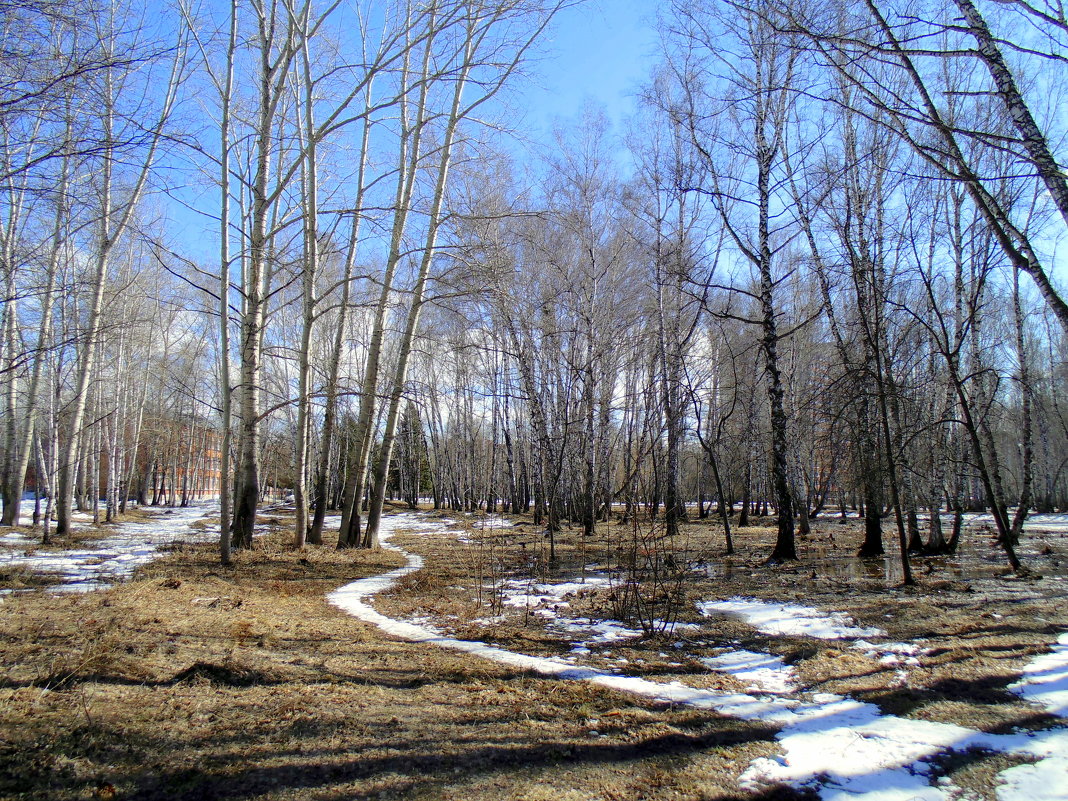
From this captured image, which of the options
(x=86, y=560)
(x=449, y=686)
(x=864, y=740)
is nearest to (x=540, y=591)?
(x=449, y=686)

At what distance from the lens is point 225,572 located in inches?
332

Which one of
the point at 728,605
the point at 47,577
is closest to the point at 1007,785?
the point at 728,605

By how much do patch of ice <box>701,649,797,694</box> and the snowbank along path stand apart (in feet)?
0.70

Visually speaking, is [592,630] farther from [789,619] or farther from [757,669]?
[789,619]

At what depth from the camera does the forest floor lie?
2688mm

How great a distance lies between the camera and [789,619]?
638 centimetres

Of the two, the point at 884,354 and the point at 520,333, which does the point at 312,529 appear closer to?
the point at 520,333

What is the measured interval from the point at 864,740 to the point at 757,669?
4.29 feet

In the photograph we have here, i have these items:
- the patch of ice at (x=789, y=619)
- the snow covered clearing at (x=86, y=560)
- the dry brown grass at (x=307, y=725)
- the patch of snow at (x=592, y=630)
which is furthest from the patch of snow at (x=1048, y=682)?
the snow covered clearing at (x=86, y=560)

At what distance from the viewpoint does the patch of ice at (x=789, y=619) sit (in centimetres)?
577

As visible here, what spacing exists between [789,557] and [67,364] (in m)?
16.8

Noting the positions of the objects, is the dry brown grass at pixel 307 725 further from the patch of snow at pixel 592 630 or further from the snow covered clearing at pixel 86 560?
the snow covered clearing at pixel 86 560

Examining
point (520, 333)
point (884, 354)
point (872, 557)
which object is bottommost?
point (872, 557)

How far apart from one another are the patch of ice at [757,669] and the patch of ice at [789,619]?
903 mm
